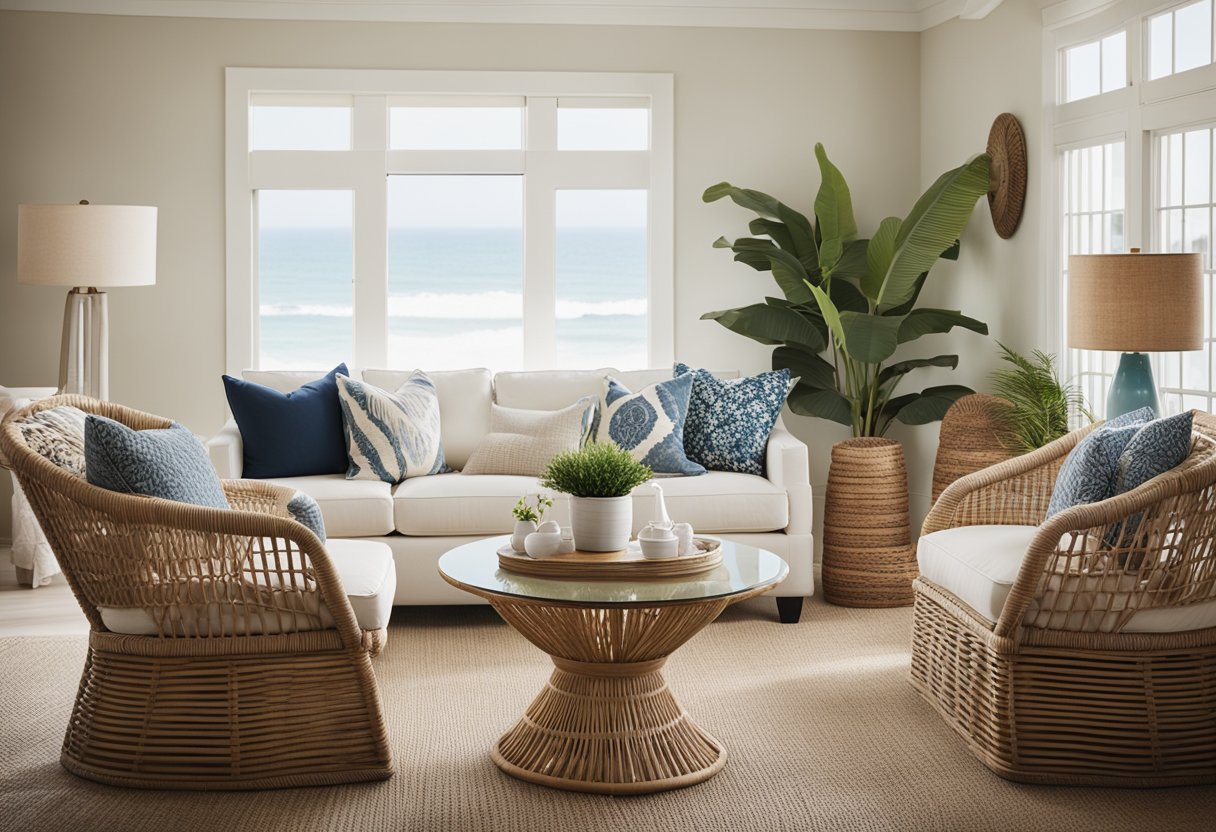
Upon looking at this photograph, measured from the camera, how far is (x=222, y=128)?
5.40 meters

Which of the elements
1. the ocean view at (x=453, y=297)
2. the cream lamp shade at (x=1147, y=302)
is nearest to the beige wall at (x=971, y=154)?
the cream lamp shade at (x=1147, y=302)

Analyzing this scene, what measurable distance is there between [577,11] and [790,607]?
9.28ft

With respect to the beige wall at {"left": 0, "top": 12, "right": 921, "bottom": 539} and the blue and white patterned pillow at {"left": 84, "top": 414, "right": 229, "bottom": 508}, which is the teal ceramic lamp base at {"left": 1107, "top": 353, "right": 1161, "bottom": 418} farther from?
the blue and white patterned pillow at {"left": 84, "top": 414, "right": 229, "bottom": 508}

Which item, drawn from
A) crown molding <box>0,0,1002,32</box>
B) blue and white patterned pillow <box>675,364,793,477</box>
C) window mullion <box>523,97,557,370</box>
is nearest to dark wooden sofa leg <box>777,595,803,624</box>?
blue and white patterned pillow <box>675,364,793,477</box>

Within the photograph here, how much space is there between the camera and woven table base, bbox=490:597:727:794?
2.87 metres

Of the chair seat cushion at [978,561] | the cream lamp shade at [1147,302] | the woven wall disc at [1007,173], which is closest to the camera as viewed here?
the chair seat cushion at [978,561]

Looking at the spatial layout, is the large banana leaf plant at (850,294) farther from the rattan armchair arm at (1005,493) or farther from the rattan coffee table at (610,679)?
the rattan coffee table at (610,679)

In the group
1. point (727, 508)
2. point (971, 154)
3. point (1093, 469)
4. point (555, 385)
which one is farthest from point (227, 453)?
point (971, 154)

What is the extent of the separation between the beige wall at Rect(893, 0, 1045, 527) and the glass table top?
2266 millimetres

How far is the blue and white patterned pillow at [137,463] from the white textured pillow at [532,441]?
168cm

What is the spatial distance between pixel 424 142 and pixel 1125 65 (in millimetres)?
2933

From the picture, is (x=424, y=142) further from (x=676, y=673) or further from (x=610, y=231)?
(x=676, y=673)

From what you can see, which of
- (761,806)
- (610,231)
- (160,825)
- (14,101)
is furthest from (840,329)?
(14,101)

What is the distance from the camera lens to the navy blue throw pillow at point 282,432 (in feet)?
14.9
